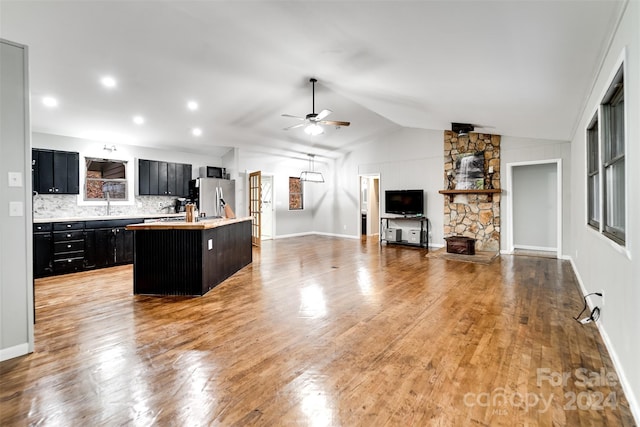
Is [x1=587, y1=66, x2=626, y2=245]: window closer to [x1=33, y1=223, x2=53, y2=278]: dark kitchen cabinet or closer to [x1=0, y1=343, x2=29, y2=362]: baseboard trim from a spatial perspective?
[x1=0, y1=343, x2=29, y2=362]: baseboard trim

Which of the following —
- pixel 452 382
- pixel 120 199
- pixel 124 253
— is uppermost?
pixel 120 199

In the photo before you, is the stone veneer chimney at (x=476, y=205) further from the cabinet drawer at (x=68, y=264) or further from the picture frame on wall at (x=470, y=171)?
the cabinet drawer at (x=68, y=264)

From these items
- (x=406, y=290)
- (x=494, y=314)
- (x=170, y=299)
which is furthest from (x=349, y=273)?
(x=170, y=299)

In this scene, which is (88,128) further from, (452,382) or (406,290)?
(452,382)

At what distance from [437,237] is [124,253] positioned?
7.03 metres

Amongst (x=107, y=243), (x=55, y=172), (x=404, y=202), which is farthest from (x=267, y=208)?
(x=55, y=172)

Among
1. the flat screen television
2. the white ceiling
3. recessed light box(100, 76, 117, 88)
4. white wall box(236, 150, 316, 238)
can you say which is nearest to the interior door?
white wall box(236, 150, 316, 238)

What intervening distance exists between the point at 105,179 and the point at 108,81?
9.57 feet

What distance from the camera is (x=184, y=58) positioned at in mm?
3568

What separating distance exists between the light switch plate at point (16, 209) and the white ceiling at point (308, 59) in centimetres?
173

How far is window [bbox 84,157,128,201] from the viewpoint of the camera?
5.94 m

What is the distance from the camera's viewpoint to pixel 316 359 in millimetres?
2174

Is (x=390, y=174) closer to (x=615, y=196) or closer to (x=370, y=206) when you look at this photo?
(x=370, y=206)

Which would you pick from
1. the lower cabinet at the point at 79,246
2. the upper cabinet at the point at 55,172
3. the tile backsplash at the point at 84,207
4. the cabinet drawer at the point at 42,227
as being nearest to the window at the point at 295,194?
the tile backsplash at the point at 84,207
